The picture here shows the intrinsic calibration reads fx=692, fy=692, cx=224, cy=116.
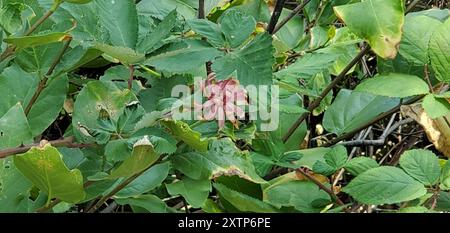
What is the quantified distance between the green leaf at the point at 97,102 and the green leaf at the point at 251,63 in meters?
0.14

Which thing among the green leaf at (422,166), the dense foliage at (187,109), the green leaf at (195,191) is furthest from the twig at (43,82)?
the green leaf at (422,166)

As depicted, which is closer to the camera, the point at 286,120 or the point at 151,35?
the point at 151,35

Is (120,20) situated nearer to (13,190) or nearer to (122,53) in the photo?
(122,53)

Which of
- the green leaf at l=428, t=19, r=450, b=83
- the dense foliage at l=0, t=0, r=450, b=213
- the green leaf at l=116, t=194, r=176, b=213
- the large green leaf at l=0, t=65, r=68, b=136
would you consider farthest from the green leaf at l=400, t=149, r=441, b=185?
the large green leaf at l=0, t=65, r=68, b=136

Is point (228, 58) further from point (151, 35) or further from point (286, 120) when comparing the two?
point (286, 120)

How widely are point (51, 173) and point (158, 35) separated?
19 cm

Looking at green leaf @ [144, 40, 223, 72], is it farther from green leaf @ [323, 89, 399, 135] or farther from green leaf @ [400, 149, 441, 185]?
green leaf @ [323, 89, 399, 135]

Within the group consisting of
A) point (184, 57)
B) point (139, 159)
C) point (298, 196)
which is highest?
point (184, 57)

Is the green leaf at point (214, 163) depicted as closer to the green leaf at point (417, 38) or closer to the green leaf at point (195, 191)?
the green leaf at point (195, 191)

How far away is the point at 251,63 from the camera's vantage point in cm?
73

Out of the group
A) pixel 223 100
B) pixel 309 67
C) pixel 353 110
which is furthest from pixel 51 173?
pixel 353 110
